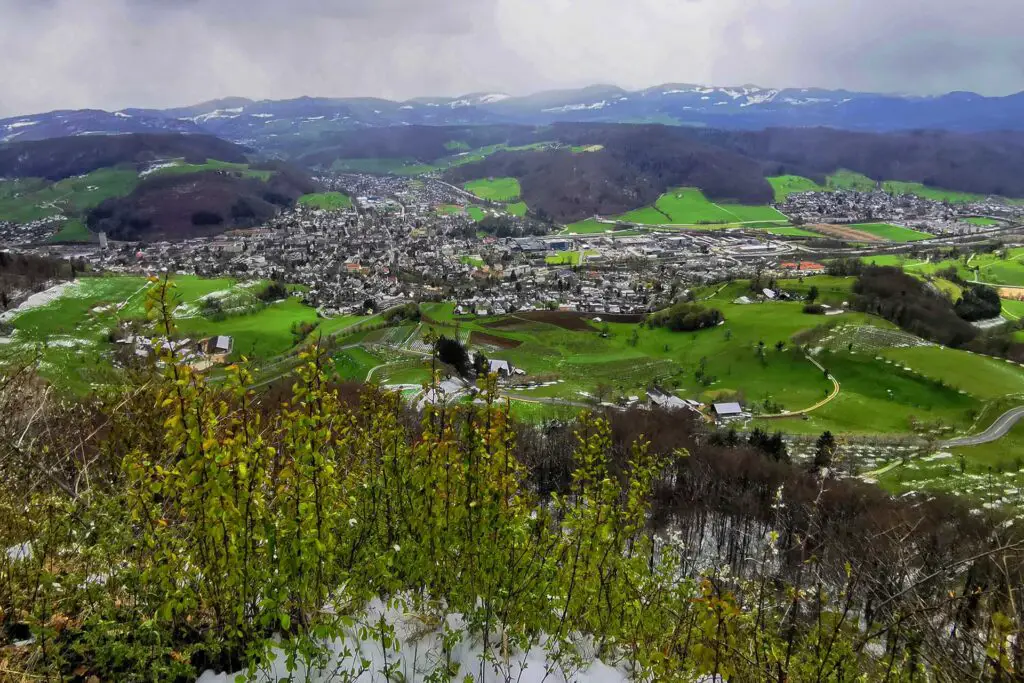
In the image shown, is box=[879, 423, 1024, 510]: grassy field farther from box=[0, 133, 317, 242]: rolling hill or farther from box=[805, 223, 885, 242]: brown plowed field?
box=[0, 133, 317, 242]: rolling hill

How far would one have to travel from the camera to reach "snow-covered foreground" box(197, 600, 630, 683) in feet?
17.0

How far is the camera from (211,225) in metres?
163

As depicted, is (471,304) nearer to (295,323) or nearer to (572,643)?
(295,323)

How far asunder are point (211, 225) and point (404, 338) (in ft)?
427

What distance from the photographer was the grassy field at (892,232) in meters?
148

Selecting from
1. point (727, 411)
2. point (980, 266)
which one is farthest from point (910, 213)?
point (727, 411)

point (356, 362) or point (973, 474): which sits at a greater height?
point (356, 362)

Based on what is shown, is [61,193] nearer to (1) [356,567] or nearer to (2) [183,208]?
(2) [183,208]

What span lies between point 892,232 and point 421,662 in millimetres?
190054

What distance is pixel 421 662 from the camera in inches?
225

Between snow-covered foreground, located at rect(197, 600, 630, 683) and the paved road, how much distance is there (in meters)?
48.0

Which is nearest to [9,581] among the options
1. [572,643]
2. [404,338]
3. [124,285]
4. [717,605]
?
[572,643]

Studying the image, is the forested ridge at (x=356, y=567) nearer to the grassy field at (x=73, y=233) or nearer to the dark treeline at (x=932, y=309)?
the dark treeline at (x=932, y=309)

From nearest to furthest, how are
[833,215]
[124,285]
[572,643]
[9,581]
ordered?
1. [9,581]
2. [572,643]
3. [124,285]
4. [833,215]
